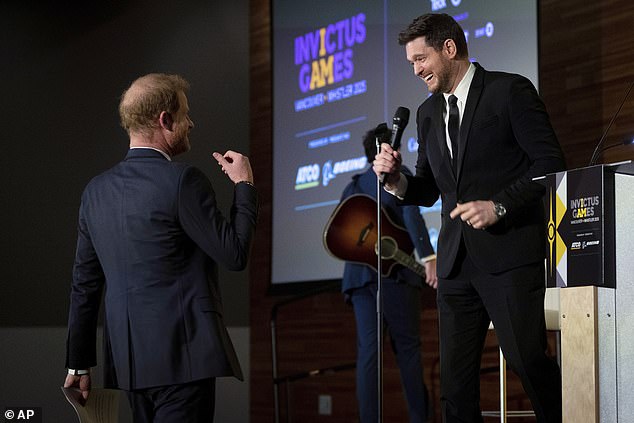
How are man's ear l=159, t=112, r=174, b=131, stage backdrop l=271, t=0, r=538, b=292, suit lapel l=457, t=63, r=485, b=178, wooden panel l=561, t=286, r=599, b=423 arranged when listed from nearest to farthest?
wooden panel l=561, t=286, r=599, b=423 < man's ear l=159, t=112, r=174, b=131 < suit lapel l=457, t=63, r=485, b=178 < stage backdrop l=271, t=0, r=538, b=292

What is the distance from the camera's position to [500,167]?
2.93 metres

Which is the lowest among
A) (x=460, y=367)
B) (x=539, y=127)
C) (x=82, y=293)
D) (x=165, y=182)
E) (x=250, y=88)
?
(x=460, y=367)

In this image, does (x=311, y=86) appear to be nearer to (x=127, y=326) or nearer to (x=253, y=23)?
(x=253, y=23)

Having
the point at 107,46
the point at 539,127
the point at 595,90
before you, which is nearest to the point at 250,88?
the point at 107,46

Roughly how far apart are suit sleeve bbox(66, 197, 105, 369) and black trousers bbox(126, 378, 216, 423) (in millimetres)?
245

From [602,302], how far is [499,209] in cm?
44

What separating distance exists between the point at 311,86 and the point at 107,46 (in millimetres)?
1385

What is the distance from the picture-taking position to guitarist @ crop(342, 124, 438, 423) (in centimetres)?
482

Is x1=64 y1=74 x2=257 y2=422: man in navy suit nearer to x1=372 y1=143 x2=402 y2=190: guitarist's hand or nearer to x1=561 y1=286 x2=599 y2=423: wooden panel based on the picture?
x1=372 y1=143 x2=402 y2=190: guitarist's hand

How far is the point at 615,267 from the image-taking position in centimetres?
243

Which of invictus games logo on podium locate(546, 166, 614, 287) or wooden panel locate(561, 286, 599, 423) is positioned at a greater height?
invictus games logo on podium locate(546, 166, 614, 287)

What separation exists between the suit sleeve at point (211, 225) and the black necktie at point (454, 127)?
741mm

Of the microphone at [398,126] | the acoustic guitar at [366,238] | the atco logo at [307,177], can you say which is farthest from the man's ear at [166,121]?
the atco logo at [307,177]

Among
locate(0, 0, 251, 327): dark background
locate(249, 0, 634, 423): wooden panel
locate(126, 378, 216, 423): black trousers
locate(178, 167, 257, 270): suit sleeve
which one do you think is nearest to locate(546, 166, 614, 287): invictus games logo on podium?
locate(178, 167, 257, 270): suit sleeve
